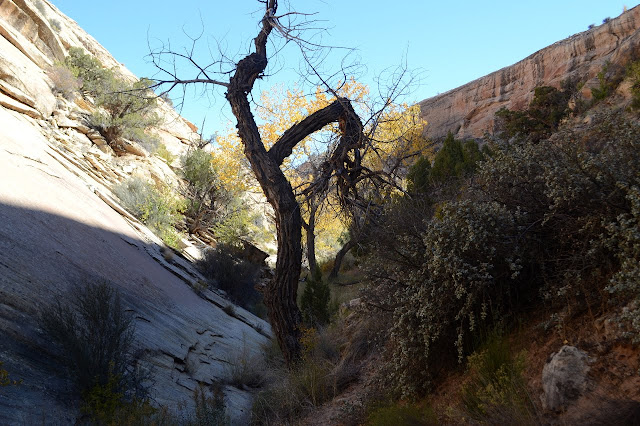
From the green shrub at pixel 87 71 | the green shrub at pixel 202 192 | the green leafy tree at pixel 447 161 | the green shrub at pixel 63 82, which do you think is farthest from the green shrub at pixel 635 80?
the green shrub at pixel 87 71

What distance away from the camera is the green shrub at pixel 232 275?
14.0m

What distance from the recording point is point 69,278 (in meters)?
6.16

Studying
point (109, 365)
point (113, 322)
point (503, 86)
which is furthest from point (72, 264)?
point (503, 86)

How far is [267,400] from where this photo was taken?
5562mm

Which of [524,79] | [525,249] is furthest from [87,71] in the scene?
[524,79]

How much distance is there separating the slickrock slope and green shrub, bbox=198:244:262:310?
6.14 feet

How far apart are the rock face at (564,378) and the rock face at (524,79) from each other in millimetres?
21417

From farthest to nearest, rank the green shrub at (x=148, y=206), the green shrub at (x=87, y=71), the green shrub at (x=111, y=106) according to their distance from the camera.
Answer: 1. the green shrub at (x=87, y=71)
2. the green shrub at (x=111, y=106)
3. the green shrub at (x=148, y=206)

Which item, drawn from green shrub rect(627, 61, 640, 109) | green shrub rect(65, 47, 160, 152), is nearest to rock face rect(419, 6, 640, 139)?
green shrub rect(627, 61, 640, 109)

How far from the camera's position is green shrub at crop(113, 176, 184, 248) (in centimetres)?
1503

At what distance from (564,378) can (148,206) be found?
14554 mm

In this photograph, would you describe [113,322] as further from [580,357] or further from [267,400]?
[580,357]

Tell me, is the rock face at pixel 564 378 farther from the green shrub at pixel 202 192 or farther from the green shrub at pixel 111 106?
the green shrub at pixel 202 192

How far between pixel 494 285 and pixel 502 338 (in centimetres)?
40
